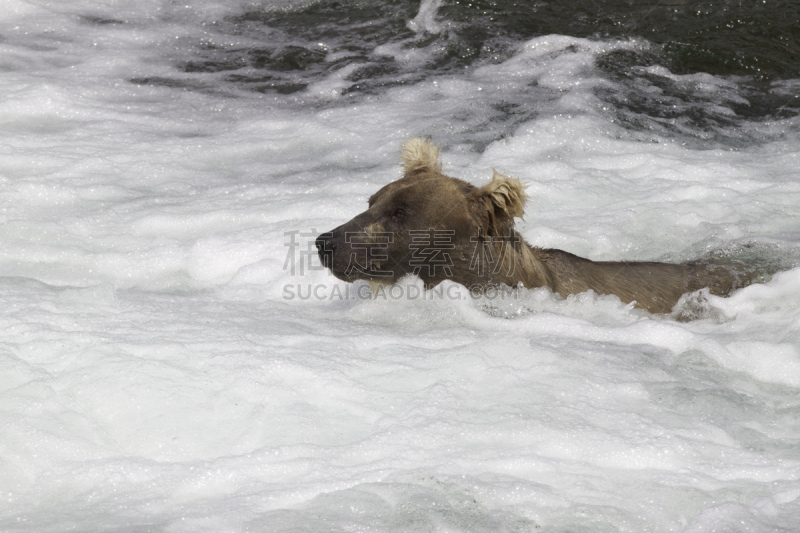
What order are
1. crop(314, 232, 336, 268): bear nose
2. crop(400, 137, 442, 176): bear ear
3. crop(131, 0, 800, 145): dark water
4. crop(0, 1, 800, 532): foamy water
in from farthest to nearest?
1. crop(131, 0, 800, 145): dark water
2. crop(400, 137, 442, 176): bear ear
3. crop(314, 232, 336, 268): bear nose
4. crop(0, 1, 800, 532): foamy water

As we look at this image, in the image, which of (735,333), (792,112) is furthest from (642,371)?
(792,112)

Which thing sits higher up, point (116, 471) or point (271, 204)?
point (271, 204)

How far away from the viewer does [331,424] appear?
3820 mm

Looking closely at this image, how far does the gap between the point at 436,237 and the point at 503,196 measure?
0.49m

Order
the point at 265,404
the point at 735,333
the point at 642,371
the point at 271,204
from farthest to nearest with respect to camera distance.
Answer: the point at 271,204 → the point at 735,333 → the point at 642,371 → the point at 265,404

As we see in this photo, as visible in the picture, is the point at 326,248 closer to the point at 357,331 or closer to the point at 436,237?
the point at 357,331

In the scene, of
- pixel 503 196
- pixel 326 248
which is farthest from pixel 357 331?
pixel 503 196

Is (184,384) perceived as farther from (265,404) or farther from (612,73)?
(612,73)

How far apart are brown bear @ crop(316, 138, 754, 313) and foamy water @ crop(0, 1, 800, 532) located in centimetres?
16

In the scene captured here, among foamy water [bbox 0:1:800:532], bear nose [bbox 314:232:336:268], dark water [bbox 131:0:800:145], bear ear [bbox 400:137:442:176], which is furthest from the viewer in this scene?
dark water [bbox 131:0:800:145]

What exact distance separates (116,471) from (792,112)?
8.03 meters

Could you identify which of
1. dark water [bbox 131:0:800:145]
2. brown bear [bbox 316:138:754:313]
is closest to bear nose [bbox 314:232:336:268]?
brown bear [bbox 316:138:754:313]

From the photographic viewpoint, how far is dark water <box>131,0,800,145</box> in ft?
28.5

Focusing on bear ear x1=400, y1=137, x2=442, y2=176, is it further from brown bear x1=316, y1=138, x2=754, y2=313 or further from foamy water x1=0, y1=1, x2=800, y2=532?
foamy water x1=0, y1=1, x2=800, y2=532
